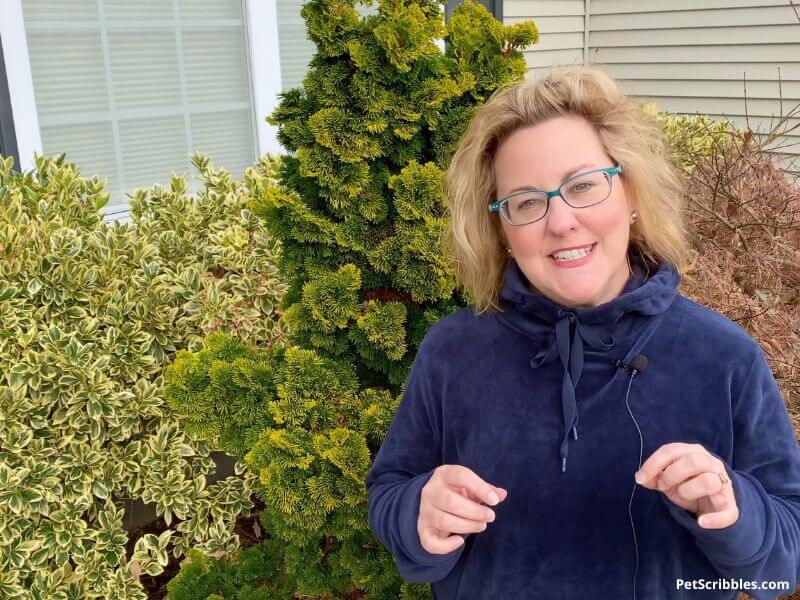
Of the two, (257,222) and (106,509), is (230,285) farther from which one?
(106,509)

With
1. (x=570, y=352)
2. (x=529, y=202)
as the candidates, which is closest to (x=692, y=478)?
(x=570, y=352)

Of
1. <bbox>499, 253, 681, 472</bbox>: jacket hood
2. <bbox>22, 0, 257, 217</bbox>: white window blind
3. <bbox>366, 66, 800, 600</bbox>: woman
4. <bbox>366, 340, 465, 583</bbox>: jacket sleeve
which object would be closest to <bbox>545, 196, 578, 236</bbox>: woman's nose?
<bbox>366, 66, 800, 600</bbox>: woman

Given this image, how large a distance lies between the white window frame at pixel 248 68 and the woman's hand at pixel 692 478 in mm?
3031

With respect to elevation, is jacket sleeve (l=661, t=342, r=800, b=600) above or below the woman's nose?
below

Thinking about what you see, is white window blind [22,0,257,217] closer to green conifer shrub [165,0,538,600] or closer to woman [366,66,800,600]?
green conifer shrub [165,0,538,600]

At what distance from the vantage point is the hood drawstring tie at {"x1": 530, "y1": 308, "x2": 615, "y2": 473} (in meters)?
1.35

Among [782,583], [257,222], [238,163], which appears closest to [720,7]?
[238,163]

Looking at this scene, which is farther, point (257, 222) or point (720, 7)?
point (720, 7)

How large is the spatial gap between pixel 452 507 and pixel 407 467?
0.34 m

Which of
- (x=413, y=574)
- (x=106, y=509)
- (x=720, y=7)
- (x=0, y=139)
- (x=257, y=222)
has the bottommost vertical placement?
(x=106, y=509)

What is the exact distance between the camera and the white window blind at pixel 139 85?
395 cm

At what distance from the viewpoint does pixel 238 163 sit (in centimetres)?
481

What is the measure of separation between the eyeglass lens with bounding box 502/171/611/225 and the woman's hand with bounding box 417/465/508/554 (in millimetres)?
504

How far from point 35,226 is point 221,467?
1460 millimetres
